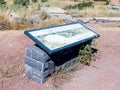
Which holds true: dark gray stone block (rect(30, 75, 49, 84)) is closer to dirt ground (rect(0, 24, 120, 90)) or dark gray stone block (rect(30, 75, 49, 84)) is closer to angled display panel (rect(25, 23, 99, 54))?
dirt ground (rect(0, 24, 120, 90))

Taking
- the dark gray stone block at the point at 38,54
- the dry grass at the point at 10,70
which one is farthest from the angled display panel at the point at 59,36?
the dry grass at the point at 10,70

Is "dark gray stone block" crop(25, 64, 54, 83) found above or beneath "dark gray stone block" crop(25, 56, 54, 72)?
beneath

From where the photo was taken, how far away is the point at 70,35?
19.9 ft

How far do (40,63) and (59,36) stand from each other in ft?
2.33

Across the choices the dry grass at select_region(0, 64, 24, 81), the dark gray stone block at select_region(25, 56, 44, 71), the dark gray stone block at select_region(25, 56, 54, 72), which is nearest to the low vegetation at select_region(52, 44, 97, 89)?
the dark gray stone block at select_region(25, 56, 54, 72)

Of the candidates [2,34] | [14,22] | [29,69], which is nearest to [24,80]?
[29,69]

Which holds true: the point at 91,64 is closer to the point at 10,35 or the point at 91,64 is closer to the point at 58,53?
the point at 58,53

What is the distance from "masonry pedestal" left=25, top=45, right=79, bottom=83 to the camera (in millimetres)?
5371

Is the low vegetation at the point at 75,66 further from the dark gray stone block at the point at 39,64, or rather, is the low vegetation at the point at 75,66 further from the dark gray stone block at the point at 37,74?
the dark gray stone block at the point at 39,64

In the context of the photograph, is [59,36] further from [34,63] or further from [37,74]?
[37,74]

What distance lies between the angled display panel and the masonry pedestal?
0.55 feet

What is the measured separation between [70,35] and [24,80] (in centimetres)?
125

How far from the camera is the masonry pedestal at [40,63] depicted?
17.6 ft

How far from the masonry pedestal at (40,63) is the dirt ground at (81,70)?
0.40 ft
